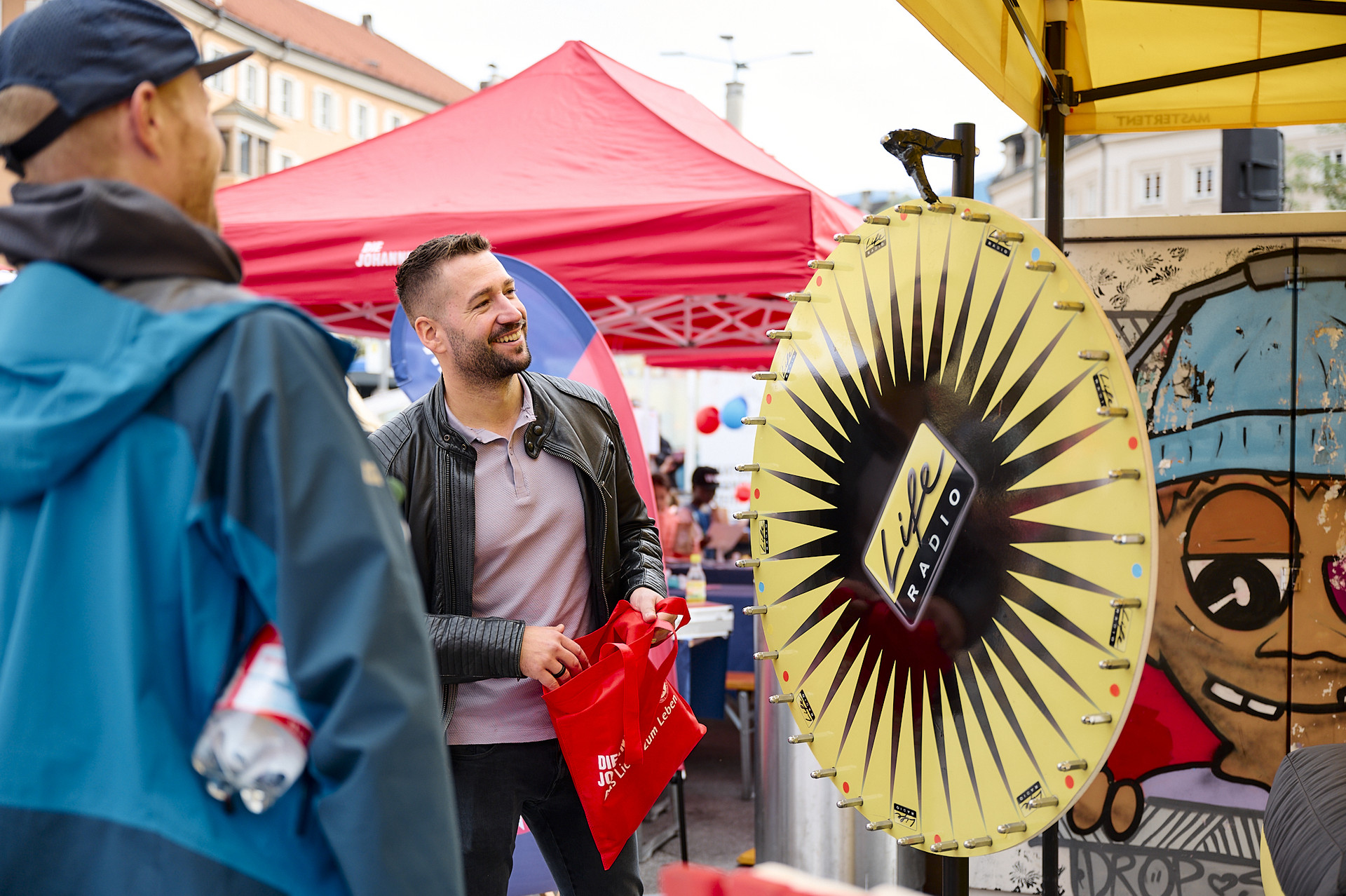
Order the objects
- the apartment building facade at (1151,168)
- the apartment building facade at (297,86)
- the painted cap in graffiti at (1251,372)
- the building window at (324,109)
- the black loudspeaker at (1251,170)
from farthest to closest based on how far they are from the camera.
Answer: the apartment building facade at (1151,168) < the building window at (324,109) < the apartment building facade at (297,86) < the black loudspeaker at (1251,170) < the painted cap in graffiti at (1251,372)

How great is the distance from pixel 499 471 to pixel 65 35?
4.37 feet

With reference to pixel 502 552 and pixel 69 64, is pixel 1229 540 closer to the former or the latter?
pixel 502 552

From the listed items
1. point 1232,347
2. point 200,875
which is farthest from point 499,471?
point 1232,347

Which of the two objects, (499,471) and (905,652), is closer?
(905,652)

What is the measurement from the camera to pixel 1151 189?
1865 inches

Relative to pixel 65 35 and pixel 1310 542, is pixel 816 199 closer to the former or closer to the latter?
pixel 1310 542

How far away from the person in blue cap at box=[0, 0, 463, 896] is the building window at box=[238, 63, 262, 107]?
141 ft

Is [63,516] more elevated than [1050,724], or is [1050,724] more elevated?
[63,516]

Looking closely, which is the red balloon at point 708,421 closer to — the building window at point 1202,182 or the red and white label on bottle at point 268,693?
the red and white label on bottle at point 268,693

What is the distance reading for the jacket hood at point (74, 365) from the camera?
1.01m

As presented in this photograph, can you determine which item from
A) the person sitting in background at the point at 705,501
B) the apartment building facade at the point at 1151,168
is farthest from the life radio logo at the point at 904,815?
the apartment building facade at the point at 1151,168

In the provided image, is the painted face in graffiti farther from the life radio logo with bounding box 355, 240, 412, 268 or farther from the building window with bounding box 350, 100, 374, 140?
the building window with bounding box 350, 100, 374, 140

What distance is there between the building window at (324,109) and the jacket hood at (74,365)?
4454 centimetres

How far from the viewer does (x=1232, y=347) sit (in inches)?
129
